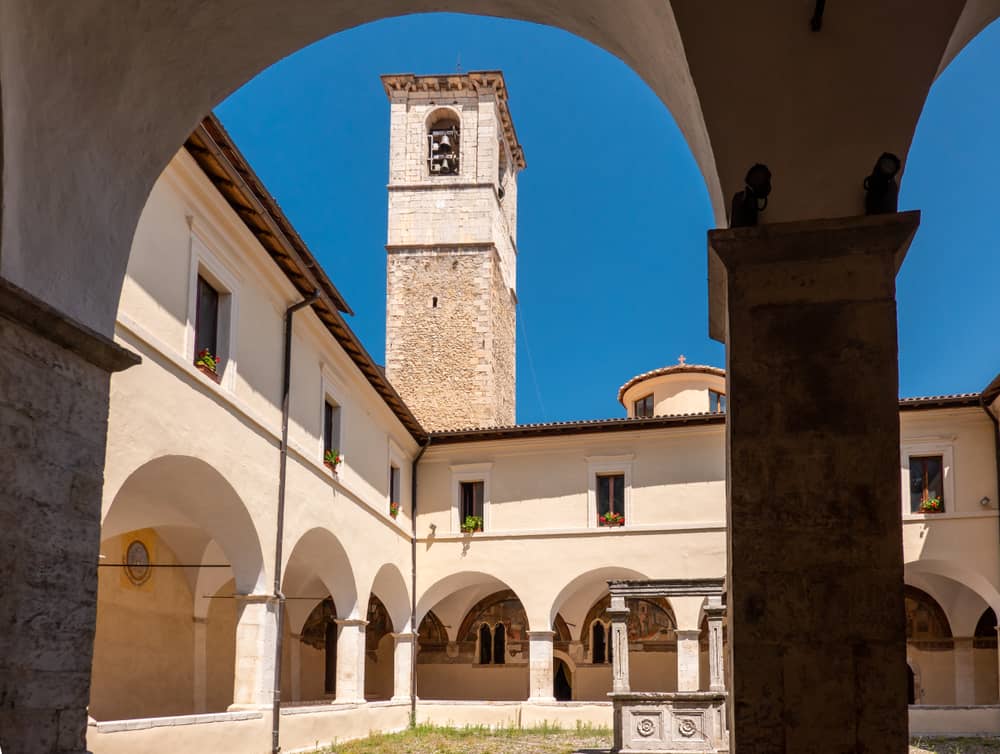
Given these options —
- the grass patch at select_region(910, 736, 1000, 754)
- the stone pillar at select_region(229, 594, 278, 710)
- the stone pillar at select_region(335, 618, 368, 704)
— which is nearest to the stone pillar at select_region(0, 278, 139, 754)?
the stone pillar at select_region(229, 594, 278, 710)

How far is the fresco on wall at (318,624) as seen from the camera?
2464 cm

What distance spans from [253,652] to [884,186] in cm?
1235

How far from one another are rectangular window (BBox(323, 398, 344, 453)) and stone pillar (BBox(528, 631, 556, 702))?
22.2ft

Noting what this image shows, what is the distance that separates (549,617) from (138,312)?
44.8 ft

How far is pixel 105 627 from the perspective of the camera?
1588cm

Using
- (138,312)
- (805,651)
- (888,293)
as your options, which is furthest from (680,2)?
(138,312)

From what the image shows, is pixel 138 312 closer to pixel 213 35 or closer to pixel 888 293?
pixel 213 35

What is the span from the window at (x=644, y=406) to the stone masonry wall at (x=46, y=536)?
2490cm

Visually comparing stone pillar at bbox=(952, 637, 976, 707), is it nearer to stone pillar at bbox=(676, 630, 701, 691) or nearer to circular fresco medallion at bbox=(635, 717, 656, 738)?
stone pillar at bbox=(676, 630, 701, 691)

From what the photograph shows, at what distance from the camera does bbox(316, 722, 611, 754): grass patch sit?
56.7ft

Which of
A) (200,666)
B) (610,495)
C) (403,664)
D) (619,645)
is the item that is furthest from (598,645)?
(200,666)

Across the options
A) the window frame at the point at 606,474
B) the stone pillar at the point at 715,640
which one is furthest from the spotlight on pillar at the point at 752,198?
the window frame at the point at 606,474

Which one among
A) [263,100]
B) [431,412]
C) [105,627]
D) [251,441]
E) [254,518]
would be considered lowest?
[105,627]

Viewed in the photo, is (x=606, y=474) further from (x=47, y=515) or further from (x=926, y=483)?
(x=47, y=515)
